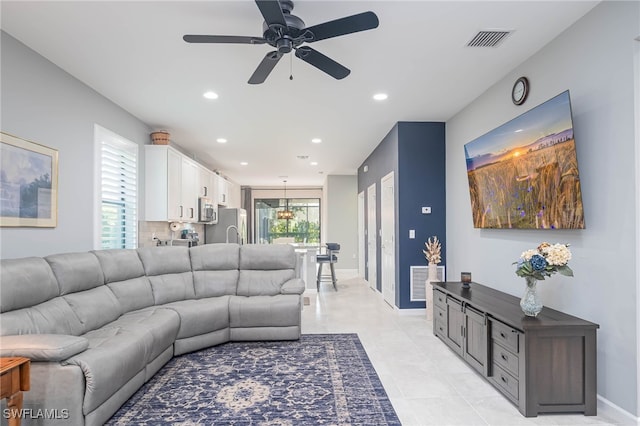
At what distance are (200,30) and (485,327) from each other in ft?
10.6

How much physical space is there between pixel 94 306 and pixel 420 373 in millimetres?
2830

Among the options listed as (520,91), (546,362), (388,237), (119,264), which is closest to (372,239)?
(388,237)

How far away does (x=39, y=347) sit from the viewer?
2.12 meters

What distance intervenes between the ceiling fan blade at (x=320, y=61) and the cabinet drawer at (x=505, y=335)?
7.31ft

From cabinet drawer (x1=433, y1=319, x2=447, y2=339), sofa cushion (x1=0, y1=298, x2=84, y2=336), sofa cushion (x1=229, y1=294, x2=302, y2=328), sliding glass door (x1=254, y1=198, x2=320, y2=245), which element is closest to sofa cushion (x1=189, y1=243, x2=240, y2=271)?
sofa cushion (x1=229, y1=294, x2=302, y2=328)

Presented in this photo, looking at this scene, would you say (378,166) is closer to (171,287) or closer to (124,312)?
(171,287)

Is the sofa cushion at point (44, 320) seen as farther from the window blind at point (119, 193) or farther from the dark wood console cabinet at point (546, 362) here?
the dark wood console cabinet at point (546, 362)

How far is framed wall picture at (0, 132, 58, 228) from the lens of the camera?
107 inches

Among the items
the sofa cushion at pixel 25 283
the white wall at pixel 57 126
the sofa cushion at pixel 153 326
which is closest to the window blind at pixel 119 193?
the white wall at pixel 57 126

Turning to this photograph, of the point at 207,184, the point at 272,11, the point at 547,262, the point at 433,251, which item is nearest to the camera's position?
the point at 272,11

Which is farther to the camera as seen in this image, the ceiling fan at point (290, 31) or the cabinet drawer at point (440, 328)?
the cabinet drawer at point (440, 328)

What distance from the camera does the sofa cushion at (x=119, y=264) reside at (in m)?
3.45

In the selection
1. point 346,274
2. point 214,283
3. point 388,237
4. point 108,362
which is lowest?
point 346,274

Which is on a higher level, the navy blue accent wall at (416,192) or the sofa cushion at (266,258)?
the navy blue accent wall at (416,192)
